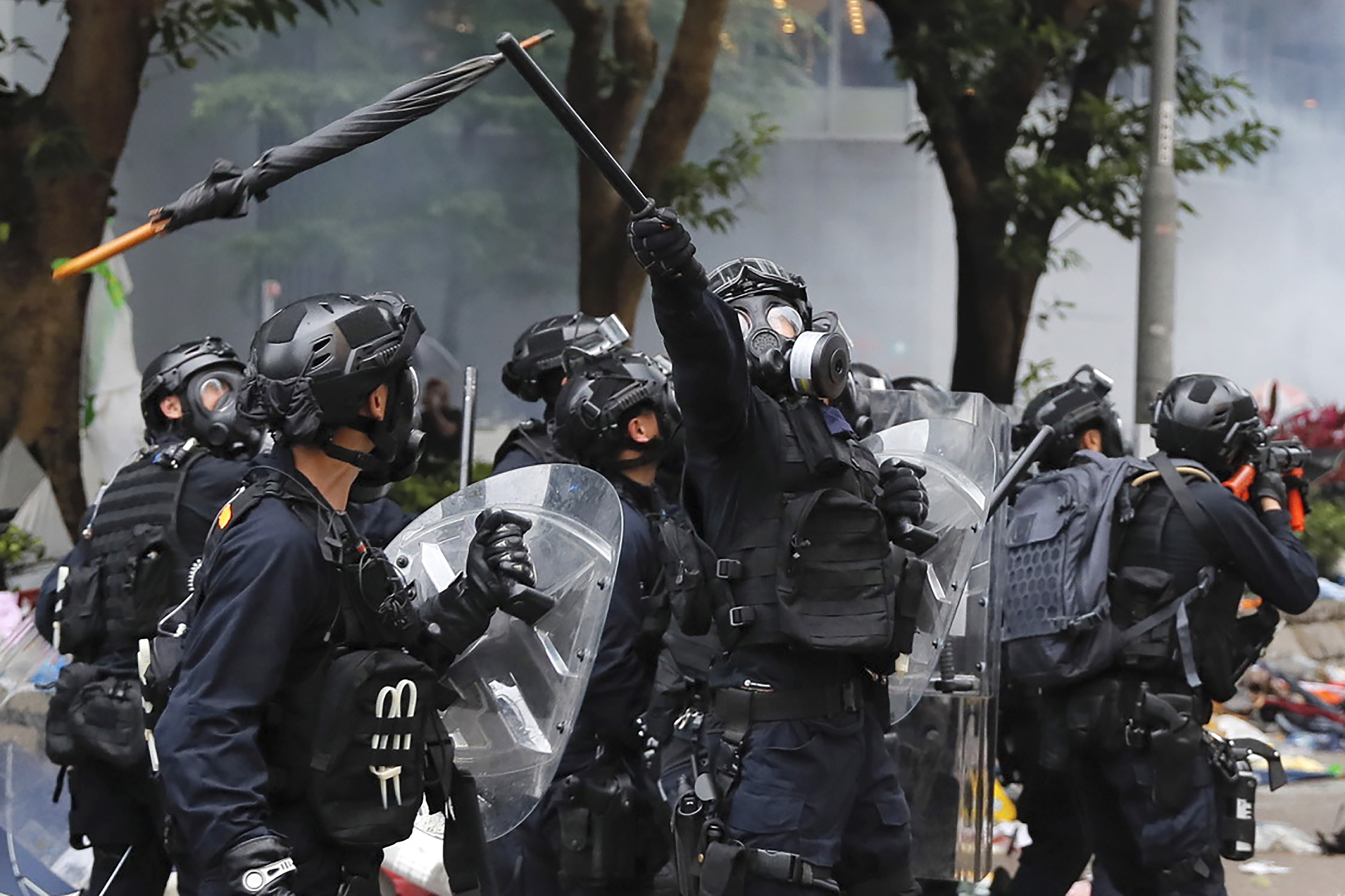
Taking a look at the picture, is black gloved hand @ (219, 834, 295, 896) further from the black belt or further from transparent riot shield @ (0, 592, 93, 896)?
transparent riot shield @ (0, 592, 93, 896)

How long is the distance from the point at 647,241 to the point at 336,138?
654 millimetres

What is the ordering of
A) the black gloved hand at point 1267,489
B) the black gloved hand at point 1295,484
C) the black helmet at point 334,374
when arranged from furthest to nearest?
the black gloved hand at point 1295,484
the black gloved hand at point 1267,489
the black helmet at point 334,374

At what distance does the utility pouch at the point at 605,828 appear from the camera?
4.46m

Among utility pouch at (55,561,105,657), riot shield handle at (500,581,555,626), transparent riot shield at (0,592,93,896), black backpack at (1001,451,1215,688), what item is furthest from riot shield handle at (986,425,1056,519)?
transparent riot shield at (0,592,93,896)

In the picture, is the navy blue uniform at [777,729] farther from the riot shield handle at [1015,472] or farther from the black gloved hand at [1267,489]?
the black gloved hand at [1267,489]

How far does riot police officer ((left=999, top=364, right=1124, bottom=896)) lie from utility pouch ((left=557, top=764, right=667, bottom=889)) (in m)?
1.63

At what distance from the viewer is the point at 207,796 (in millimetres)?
2744

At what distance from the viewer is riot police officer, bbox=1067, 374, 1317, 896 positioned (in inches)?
197

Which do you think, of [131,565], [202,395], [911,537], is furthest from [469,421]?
[911,537]

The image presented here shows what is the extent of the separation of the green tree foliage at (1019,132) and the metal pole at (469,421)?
5901 millimetres

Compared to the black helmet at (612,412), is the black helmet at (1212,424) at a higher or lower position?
lower

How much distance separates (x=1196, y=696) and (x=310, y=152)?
342 centimetres

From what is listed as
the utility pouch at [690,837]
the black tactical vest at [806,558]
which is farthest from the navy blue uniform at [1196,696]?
the utility pouch at [690,837]

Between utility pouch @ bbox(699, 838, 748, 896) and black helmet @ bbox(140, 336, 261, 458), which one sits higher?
black helmet @ bbox(140, 336, 261, 458)
